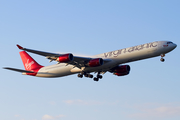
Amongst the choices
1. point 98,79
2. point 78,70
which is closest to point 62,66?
point 78,70

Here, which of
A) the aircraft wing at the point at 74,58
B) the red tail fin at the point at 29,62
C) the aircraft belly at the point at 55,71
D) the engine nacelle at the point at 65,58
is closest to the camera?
the engine nacelle at the point at 65,58

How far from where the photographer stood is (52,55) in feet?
167

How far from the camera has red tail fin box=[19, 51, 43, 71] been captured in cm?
6280

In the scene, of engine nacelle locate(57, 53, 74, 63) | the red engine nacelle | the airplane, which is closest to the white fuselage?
the airplane

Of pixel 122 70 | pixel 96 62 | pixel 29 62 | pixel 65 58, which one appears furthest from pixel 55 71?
pixel 122 70

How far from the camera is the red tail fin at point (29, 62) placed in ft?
206

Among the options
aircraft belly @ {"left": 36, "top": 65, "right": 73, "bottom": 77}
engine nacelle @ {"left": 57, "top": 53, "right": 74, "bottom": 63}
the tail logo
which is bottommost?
aircraft belly @ {"left": 36, "top": 65, "right": 73, "bottom": 77}

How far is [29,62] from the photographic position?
64625 millimetres

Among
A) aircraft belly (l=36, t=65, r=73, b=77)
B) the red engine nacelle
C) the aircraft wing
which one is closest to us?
the aircraft wing

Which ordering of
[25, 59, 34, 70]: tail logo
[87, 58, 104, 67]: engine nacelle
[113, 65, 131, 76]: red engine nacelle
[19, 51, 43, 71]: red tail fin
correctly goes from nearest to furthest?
[87, 58, 104, 67]: engine nacelle < [113, 65, 131, 76]: red engine nacelle < [19, 51, 43, 71]: red tail fin < [25, 59, 34, 70]: tail logo

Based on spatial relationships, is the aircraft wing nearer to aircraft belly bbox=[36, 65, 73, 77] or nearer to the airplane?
the airplane

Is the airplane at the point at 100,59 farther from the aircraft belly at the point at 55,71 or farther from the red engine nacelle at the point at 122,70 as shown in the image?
the red engine nacelle at the point at 122,70

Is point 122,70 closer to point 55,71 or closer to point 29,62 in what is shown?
point 55,71

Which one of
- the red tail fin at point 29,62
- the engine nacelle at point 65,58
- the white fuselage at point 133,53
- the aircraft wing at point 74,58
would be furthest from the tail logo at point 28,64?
the engine nacelle at point 65,58
